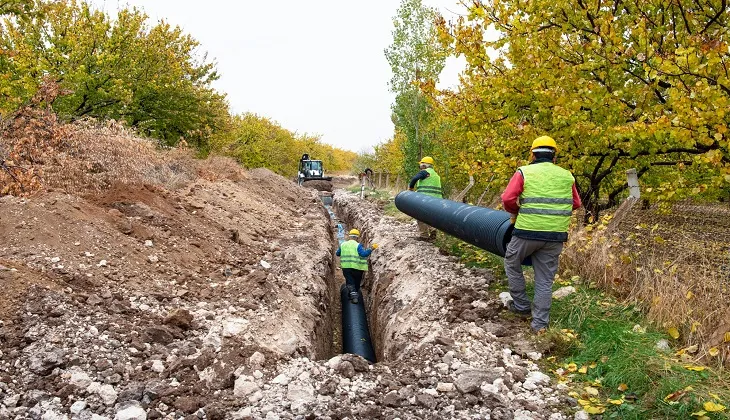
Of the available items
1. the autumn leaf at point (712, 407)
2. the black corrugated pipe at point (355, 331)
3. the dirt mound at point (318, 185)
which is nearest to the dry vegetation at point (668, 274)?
the autumn leaf at point (712, 407)

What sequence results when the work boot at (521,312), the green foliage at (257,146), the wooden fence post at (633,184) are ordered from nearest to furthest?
the work boot at (521,312) < the wooden fence post at (633,184) < the green foliage at (257,146)

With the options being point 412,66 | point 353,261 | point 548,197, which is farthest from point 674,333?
point 412,66

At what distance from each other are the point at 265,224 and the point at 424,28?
37.2 ft

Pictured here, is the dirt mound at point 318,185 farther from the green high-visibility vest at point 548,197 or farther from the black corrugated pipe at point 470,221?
the green high-visibility vest at point 548,197

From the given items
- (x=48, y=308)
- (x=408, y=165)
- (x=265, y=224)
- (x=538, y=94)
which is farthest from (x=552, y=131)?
(x=408, y=165)

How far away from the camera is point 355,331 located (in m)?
7.90

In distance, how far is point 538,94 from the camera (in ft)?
19.5

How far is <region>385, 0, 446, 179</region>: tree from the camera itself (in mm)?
17094

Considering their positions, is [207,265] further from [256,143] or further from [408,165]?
[256,143]

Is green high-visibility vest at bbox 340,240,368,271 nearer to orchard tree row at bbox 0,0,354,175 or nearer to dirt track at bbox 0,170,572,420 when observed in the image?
dirt track at bbox 0,170,572,420

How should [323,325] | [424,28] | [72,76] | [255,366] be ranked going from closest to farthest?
1. [255,366]
2. [323,325]
3. [72,76]
4. [424,28]

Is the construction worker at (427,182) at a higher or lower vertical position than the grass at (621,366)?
higher

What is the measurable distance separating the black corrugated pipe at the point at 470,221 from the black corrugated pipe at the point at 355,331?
2259 millimetres

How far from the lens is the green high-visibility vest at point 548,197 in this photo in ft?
13.7
